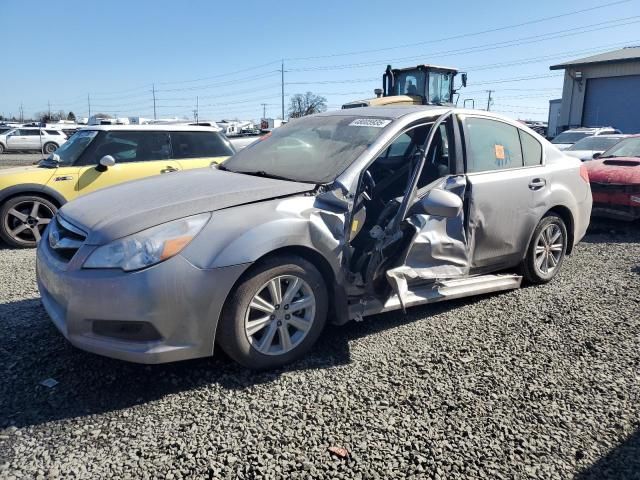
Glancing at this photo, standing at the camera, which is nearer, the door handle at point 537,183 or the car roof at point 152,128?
the door handle at point 537,183

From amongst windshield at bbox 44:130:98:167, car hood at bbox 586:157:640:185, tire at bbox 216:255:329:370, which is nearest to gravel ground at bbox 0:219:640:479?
tire at bbox 216:255:329:370

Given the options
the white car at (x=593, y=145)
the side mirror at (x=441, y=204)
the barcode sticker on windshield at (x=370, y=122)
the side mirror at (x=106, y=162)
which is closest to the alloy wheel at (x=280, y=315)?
the side mirror at (x=441, y=204)

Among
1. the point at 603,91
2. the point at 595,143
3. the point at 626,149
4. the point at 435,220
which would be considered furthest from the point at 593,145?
the point at 603,91

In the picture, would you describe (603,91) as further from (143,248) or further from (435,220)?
(143,248)

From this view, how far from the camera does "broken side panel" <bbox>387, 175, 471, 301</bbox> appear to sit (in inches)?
144

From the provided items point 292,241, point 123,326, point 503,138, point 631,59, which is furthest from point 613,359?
point 631,59

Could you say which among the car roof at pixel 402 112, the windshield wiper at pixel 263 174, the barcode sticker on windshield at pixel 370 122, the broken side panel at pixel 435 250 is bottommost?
the broken side panel at pixel 435 250

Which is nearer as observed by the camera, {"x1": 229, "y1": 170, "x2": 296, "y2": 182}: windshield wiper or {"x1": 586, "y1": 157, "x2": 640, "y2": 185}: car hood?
{"x1": 229, "y1": 170, "x2": 296, "y2": 182}: windshield wiper

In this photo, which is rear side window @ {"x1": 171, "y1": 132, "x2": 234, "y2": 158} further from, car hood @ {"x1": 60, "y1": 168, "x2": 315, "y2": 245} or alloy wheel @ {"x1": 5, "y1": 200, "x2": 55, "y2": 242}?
car hood @ {"x1": 60, "y1": 168, "x2": 315, "y2": 245}

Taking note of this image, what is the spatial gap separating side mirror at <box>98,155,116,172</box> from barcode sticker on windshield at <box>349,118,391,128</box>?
4041 mm

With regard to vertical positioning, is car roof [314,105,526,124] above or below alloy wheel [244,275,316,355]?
above

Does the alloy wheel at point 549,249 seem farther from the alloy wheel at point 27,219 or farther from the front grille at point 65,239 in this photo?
the alloy wheel at point 27,219

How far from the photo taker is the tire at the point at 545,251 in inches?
189

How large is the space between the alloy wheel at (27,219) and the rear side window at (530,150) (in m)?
5.78
